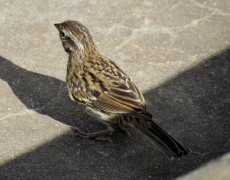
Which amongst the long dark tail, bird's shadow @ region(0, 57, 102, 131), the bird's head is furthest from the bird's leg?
the bird's head

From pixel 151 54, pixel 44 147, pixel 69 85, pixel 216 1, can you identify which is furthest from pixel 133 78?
pixel 216 1

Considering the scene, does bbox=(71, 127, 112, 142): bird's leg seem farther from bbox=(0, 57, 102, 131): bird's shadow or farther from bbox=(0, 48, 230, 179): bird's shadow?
bbox=(0, 57, 102, 131): bird's shadow

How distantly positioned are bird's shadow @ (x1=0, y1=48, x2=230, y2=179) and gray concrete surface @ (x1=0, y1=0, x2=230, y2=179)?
0.03 feet

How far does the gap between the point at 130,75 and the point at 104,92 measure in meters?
1.14

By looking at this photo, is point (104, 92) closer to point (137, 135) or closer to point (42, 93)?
point (137, 135)

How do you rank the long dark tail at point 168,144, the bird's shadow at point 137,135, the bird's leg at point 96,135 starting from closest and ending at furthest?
1. the long dark tail at point 168,144
2. the bird's shadow at point 137,135
3. the bird's leg at point 96,135

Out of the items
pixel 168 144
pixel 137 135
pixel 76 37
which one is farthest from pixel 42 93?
pixel 168 144

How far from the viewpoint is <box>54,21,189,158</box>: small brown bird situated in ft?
15.3

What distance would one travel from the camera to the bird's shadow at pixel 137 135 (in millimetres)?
4902

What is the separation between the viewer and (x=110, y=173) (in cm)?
488

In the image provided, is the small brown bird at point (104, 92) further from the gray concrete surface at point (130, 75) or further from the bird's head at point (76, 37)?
the gray concrete surface at point (130, 75)

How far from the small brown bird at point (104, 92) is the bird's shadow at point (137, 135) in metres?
0.27

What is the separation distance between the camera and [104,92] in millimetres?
4918

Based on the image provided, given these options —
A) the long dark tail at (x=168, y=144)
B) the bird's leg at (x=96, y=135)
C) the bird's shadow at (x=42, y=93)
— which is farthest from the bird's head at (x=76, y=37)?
the long dark tail at (x=168, y=144)
